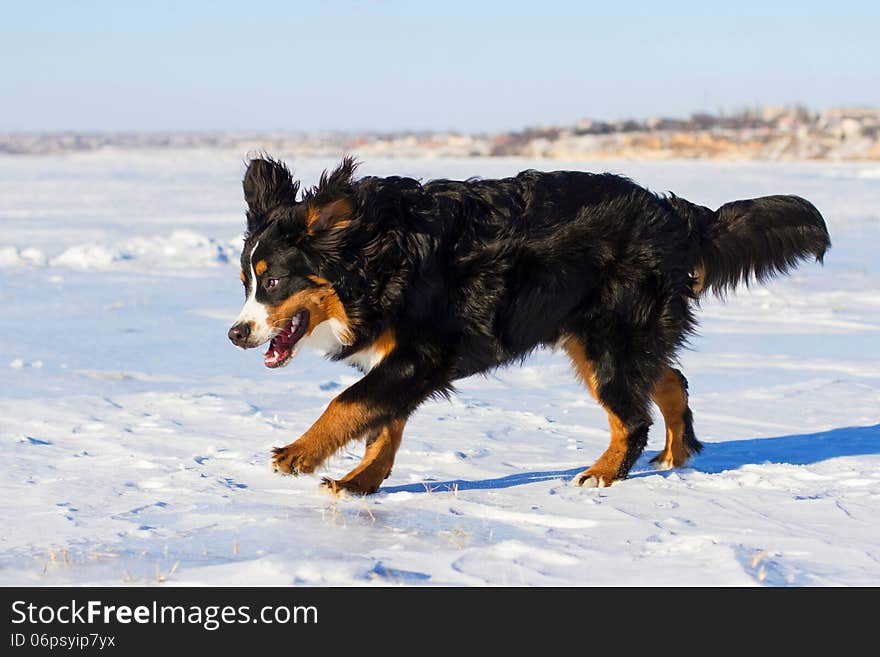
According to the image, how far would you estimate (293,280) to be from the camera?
17.2ft

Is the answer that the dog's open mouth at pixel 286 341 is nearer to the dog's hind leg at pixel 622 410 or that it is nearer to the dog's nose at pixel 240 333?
the dog's nose at pixel 240 333

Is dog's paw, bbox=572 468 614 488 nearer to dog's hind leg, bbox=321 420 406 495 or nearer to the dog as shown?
the dog

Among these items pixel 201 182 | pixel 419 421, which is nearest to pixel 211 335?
pixel 419 421

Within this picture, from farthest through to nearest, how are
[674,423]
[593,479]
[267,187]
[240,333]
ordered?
1. [674,423]
2. [267,187]
3. [593,479]
4. [240,333]

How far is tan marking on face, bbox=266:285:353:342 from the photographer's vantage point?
5238 millimetres

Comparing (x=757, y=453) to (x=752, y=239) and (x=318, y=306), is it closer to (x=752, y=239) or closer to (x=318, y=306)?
(x=752, y=239)

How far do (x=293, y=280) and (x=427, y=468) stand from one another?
1.21 m

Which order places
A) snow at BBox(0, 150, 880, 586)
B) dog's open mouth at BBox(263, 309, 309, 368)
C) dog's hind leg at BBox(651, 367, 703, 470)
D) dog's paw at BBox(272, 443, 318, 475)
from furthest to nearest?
dog's hind leg at BBox(651, 367, 703, 470), dog's open mouth at BBox(263, 309, 309, 368), dog's paw at BBox(272, 443, 318, 475), snow at BBox(0, 150, 880, 586)

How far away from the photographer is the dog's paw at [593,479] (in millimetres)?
5328

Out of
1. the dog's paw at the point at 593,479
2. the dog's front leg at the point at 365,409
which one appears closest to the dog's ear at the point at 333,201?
the dog's front leg at the point at 365,409

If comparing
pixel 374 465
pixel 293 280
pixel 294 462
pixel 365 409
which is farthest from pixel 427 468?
pixel 293 280

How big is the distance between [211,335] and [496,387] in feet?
10.2

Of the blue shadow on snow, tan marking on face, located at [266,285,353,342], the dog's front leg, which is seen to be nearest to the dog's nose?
tan marking on face, located at [266,285,353,342]

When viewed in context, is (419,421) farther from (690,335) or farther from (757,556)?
(757,556)
